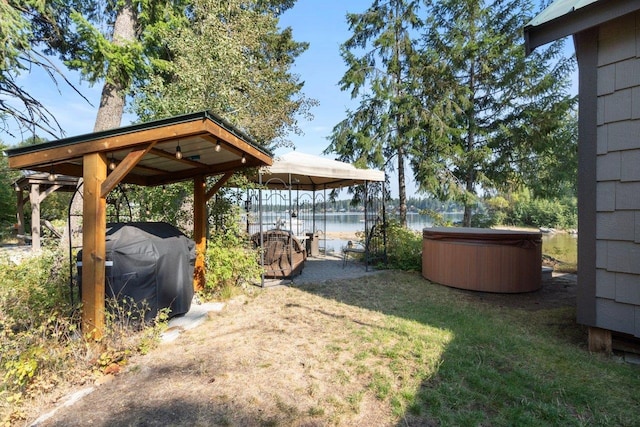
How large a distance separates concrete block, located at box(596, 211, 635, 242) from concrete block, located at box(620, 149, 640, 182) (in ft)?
1.10

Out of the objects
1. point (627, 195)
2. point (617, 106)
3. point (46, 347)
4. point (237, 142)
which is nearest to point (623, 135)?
point (617, 106)

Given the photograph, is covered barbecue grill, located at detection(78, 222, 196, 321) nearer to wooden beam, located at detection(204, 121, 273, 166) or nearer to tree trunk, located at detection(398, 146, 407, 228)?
wooden beam, located at detection(204, 121, 273, 166)

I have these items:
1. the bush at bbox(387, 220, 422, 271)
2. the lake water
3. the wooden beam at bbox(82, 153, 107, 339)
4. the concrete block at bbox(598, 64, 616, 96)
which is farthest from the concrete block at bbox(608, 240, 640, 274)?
the lake water

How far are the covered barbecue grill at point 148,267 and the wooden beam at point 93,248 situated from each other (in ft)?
0.82

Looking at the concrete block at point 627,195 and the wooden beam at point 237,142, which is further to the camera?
the wooden beam at point 237,142

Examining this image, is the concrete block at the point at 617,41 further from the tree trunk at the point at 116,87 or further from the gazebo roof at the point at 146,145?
the tree trunk at the point at 116,87

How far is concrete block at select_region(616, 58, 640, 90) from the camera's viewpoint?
2898 mm

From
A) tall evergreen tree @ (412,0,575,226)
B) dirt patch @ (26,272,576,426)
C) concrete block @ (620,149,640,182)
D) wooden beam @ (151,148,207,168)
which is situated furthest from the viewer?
tall evergreen tree @ (412,0,575,226)

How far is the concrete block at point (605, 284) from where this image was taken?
305 cm

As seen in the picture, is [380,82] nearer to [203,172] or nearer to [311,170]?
[311,170]

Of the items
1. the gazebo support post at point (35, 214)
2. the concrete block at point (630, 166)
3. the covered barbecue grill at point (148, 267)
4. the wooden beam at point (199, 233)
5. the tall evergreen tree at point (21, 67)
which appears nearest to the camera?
the concrete block at point (630, 166)

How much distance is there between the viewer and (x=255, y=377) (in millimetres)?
2617

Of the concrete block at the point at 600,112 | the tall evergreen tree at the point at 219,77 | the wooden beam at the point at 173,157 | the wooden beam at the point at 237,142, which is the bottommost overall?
the wooden beam at the point at 173,157

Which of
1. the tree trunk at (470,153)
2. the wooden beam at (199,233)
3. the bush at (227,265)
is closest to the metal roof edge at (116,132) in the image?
the wooden beam at (199,233)
